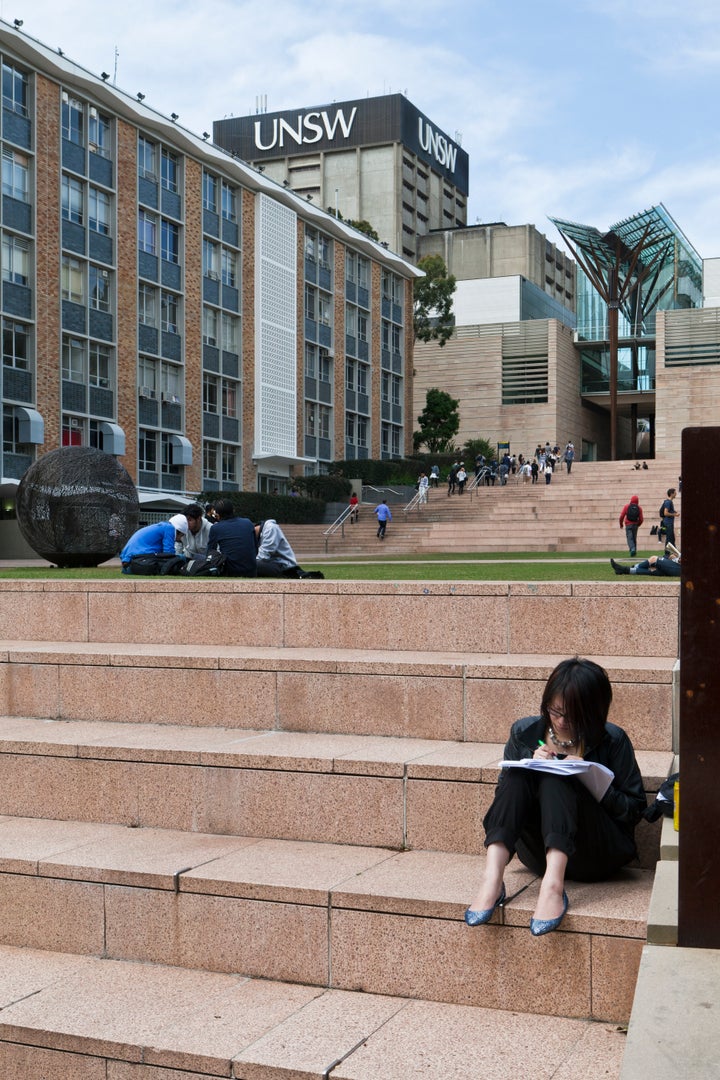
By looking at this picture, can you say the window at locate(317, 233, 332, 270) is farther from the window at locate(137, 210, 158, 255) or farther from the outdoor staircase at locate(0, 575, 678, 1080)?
the outdoor staircase at locate(0, 575, 678, 1080)

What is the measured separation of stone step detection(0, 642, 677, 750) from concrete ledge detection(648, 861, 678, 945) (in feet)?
5.71

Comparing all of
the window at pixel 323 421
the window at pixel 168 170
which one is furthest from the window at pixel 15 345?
the window at pixel 323 421

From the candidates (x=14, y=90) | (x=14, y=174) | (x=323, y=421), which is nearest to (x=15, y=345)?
(x=14, y=174)

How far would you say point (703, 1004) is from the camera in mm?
3211

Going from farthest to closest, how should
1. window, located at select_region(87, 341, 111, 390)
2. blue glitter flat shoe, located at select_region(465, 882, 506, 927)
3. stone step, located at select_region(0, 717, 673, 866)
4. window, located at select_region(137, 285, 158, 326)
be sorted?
window, located at select_region(137, 285, 158, 326)
window, located at select_region(87, 341, 111, 390)
stone step, located at select_region(0, 717, 673, 866)
blue glitter flat shoe, located at select_region(465, 882, 506, 927)

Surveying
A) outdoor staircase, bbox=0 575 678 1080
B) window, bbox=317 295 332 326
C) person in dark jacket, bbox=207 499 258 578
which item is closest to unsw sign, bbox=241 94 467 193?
window, bbox=317 295 332 326

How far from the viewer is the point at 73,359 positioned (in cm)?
3956

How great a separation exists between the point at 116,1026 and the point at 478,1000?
136 cm

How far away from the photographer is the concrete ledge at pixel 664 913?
12.1ft

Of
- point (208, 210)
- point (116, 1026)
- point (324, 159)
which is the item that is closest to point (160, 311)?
point (208, 210)

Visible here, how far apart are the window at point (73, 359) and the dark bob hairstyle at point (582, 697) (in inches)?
1442

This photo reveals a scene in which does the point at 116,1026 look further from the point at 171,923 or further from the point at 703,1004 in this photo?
the point at 703,1004

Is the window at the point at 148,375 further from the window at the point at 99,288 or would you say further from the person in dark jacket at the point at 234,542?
the person in dark jacket at the point at 234,542

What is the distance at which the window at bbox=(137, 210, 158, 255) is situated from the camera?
140ft
